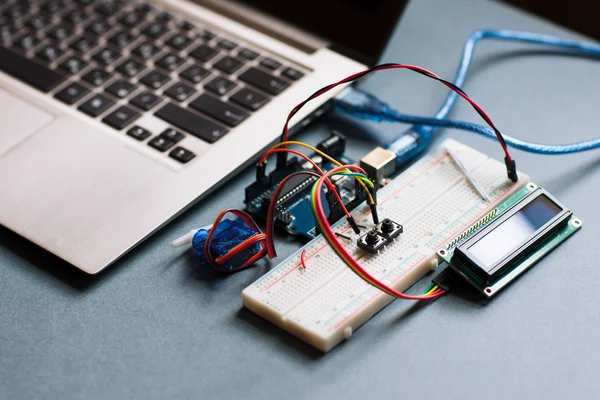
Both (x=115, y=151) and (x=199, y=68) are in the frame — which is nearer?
(x=115, y=151)

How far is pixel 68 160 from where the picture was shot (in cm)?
99

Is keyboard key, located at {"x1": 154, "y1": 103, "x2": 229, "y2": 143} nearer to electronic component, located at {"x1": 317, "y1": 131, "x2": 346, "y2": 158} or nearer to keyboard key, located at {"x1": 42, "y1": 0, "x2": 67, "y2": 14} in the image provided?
electronic component, located at {"x1": 317, "y1": 131, "x2": 346, "y2": 158}

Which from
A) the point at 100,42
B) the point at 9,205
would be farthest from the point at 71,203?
the point at 100,42

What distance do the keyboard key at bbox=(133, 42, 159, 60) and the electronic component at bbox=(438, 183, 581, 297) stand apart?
56cm

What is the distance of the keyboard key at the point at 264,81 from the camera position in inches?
42.1

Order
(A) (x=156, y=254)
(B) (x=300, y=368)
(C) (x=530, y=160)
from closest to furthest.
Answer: (B) (x=300, y=368)
(A) (x=156, y=254)
(C) (x=530, y=160)

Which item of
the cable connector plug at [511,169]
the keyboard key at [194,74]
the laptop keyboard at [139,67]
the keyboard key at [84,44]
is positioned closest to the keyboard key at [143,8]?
the laptop keyboard at [139,67]

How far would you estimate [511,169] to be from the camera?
956 mm

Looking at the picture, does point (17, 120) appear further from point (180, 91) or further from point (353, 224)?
point (353, 224)

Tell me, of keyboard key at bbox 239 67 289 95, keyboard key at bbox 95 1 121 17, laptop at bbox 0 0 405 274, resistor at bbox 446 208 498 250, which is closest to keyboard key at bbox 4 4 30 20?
laptop at bbox 0 0 405 274

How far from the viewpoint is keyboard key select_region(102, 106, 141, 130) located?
102cm

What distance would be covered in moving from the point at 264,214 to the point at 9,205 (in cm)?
32

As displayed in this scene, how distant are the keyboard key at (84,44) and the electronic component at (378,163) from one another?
19.2 inches

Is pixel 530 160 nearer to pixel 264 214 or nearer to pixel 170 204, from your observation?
pixel 264 214
